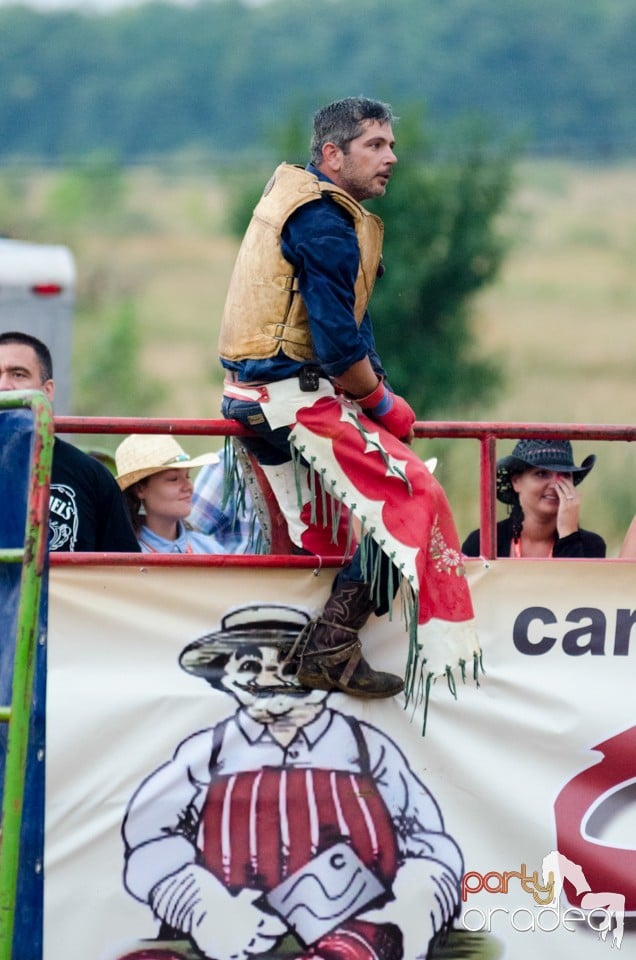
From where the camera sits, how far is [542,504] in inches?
237

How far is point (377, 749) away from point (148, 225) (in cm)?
5159

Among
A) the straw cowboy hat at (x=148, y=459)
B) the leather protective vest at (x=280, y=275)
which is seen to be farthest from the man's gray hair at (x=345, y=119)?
the straw cowboy hat at (x=148, y=459)

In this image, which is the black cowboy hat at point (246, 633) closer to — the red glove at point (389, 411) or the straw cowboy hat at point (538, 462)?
the red glove at point (389, 411)

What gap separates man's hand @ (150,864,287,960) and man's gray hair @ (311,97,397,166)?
2160 mm

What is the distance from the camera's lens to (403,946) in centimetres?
479

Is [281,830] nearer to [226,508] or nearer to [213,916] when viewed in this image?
[213,916]

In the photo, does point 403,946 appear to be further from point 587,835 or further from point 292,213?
point 292,213

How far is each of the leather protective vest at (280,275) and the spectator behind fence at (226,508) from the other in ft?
1.59

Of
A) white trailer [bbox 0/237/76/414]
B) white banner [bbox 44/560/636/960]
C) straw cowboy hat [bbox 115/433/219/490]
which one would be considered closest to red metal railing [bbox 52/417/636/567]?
white banner [bbox 44/560/636/960]

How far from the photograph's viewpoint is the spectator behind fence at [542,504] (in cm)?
586

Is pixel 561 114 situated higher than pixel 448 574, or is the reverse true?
pixel 561 114

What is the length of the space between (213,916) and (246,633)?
83 centimetres

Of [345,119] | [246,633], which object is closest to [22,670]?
[246,633]

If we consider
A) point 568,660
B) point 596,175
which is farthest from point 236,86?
point 568,660
